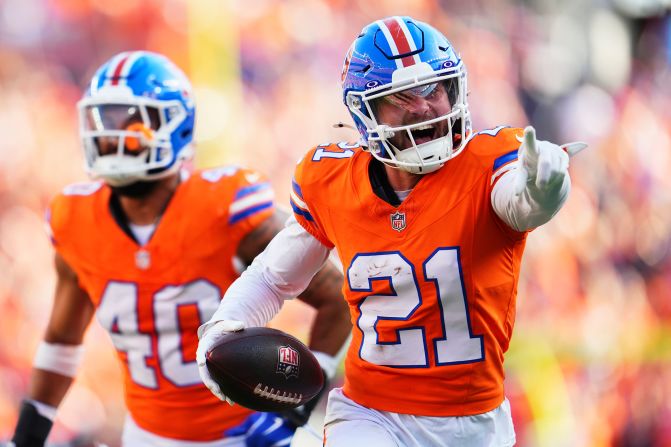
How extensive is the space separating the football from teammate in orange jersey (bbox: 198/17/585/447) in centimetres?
6

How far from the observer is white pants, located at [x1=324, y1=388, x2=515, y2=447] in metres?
1.95

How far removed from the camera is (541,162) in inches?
64.3

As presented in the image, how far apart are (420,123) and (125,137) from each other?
1058 mm

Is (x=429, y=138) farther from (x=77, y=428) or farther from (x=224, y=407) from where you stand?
(x=77, y=428)

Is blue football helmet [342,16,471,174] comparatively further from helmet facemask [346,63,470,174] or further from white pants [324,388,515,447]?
white pants [324,388,515,447]

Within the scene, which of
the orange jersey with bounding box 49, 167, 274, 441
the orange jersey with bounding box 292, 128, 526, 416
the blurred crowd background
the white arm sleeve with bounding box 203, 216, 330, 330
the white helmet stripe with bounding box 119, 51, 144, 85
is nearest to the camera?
the orange jersey with bounding box 292, 128, 526, 416

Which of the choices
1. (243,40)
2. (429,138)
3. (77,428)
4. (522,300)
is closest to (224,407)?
(429,138)

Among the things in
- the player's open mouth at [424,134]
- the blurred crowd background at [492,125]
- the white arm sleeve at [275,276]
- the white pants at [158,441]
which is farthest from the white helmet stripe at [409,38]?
the blurred crowd background at [492,125]

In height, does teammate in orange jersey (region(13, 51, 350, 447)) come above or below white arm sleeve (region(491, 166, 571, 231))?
below

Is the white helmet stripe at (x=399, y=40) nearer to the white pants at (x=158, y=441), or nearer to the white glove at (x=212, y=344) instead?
the white glove at (x=212, y=344)

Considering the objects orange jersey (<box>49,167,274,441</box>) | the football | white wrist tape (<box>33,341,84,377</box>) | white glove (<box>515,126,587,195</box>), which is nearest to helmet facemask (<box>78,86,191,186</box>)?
orange jersey (<box>49,167,274,441</box>)

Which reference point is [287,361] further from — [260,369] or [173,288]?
[173,288]

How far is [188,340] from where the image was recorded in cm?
261

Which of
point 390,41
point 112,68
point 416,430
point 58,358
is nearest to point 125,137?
point 112,68
